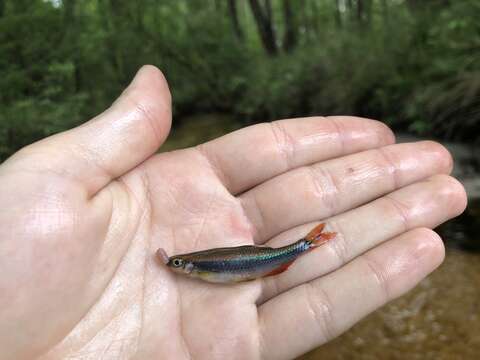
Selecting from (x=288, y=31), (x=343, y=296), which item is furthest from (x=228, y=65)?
(x=343, y=296)

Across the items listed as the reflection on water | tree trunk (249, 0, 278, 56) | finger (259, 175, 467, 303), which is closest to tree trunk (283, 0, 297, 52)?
tree trunk (249, 0, 278, 56)

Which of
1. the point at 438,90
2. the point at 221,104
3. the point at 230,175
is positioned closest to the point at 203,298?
the point at 230,175

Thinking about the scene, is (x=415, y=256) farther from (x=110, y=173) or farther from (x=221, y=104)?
(x=221, y=104)

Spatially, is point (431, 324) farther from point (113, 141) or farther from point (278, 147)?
point (113, 141)

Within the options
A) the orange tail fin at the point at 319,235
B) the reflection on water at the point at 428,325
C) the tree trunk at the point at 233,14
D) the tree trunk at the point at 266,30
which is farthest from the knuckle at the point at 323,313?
the tree trunk at the point at 233,14

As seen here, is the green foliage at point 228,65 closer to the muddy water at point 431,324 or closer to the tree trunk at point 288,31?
the tree trunk at point 288,31
